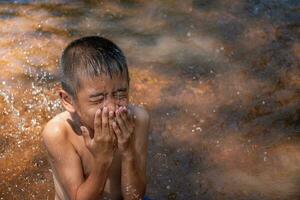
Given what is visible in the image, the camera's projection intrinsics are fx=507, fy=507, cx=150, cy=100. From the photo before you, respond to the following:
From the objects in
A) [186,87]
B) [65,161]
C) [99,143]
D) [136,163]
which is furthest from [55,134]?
[186,87]

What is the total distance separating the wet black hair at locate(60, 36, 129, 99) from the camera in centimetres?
248

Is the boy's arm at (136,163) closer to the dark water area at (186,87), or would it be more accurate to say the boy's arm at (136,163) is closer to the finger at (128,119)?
the finger at (128,119)

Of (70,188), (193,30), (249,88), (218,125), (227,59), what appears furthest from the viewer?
(193,30)

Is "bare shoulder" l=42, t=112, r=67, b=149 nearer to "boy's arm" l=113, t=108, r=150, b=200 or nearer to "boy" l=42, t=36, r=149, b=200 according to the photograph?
"boy" l=42, t=36, r=149, b=200

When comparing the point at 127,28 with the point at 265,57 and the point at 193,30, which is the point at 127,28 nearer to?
the point at 193,30

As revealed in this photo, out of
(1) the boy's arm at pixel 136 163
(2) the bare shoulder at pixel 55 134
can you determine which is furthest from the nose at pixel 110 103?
(2) the bare shoulder at pixel 55 134

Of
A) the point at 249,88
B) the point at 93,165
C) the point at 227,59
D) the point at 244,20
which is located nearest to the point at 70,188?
the point at 93,165

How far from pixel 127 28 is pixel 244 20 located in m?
1.22

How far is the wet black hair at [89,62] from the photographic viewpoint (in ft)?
8.13

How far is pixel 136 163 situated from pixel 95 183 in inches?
9.7

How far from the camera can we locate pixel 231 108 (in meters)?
4.17

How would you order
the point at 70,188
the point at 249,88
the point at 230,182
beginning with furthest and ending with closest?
the point at 249,88 < the point at 230,182 < the point at 70,188

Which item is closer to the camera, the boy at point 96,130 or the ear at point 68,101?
the boy at point 96,130

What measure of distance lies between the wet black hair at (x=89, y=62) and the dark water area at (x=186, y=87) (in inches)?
48.1
